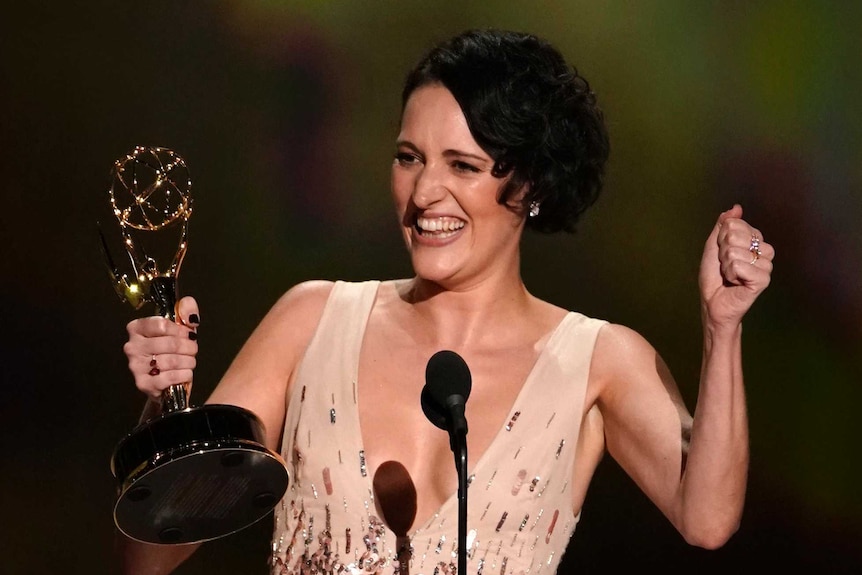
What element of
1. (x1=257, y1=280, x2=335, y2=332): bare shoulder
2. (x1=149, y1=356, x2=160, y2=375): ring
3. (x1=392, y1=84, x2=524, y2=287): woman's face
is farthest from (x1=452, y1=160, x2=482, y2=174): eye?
(x1=149, y1=356, x2=160, y2=375): ring

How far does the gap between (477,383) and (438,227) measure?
245 millimetres

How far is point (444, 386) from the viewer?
124 cm

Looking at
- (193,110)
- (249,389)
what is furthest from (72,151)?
(249,389)

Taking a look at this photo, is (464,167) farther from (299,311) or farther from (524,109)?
(299,311)

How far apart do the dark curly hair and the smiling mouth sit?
0.07 m

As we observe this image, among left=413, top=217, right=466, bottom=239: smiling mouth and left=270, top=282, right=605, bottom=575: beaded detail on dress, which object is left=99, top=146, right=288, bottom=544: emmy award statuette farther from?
left=413, top=217, right=466, bottom=239: smiling mouth

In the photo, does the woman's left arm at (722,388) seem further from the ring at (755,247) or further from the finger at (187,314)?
the finger at (187,314)

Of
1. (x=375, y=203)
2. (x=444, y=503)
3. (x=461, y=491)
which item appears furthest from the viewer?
(x=375, y=203)

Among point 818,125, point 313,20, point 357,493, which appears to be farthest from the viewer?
point 313,20

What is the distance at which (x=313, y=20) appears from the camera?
227 cm

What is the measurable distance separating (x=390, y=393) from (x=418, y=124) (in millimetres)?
379

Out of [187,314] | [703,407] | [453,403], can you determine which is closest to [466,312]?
[703,407]

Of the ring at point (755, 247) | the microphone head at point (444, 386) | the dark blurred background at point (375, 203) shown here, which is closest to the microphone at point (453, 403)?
the microphone head at point (444, 386)

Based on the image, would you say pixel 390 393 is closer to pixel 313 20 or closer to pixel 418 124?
pixel 418 124
